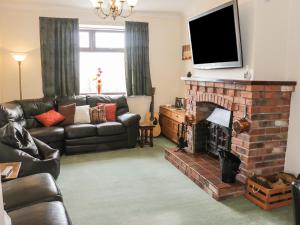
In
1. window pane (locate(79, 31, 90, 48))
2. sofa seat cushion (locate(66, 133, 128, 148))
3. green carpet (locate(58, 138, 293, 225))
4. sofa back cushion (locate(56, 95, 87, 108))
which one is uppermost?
window pane (locate(79, 31, 90, 48))

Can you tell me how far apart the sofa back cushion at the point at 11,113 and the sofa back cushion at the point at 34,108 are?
0.09 meters

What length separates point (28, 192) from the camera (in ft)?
7.09

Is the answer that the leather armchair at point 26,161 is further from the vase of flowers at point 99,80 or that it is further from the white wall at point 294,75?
the white wall at point 294,75

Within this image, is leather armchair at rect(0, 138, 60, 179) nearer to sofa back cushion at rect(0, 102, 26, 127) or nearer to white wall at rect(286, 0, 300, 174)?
sofa back cushion at rect(0, 102, 26, 127)

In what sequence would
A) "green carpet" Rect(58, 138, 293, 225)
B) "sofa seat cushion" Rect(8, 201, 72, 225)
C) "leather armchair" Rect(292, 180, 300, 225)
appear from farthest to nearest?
"green carpet" Rect(58, 138, 293, 225), "leather armchair" Rect(292, 180, 300, 225), "sofa seat cushion" Rect(8, 201, 72, 225)

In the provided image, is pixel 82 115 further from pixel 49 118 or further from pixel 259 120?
pixel 259 120

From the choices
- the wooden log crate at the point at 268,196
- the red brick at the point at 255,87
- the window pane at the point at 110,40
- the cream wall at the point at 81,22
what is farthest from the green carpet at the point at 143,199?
the window pane at the point at 110,40

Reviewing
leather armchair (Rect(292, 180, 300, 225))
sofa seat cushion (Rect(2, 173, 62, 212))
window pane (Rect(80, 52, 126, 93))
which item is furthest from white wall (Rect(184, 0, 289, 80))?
window pane (Rect(80, 52, 126, 93))

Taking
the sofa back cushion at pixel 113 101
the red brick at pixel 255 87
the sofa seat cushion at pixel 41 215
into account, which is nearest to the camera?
the sofa seat cushion at pixel 41 215

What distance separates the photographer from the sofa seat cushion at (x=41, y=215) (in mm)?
1729

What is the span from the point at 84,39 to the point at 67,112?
5.35ft

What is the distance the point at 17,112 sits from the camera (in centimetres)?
450

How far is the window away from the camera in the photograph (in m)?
5.52

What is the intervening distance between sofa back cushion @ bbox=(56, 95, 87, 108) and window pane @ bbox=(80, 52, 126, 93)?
1.60ft
